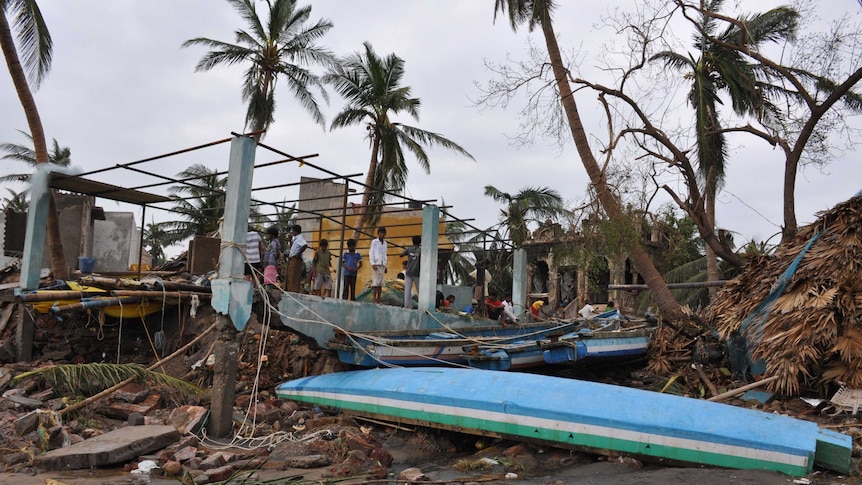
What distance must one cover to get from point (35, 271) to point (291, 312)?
5.58m

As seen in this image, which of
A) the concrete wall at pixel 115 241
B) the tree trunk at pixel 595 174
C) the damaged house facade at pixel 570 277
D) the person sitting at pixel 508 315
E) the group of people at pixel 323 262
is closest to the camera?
the group of people at pixel 323 262

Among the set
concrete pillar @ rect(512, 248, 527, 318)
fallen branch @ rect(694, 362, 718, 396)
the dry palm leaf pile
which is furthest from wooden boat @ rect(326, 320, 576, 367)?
concrete pillar @ rect(512, 248, 527, 318)

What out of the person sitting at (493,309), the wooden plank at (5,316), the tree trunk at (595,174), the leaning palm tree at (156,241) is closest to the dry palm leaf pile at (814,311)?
the tree trunk at (595,174)

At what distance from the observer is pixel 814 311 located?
24.9 ft

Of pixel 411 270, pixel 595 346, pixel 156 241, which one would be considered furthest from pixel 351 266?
pixel 156 241

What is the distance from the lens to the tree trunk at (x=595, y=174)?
12.6m

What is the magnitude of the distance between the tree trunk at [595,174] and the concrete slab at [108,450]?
894cm

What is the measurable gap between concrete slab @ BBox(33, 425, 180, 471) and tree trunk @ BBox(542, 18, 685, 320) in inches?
352

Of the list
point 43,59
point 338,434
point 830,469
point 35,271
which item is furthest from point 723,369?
point 43,59

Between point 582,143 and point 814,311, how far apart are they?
6.35 m

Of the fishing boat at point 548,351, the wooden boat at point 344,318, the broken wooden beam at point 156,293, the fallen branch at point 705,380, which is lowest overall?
the fallen branch at point 705,380

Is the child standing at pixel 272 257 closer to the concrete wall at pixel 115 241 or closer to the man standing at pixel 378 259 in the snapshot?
the man standing at pixel 378 259

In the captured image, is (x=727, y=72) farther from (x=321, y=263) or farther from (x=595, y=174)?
(x=321, y=263)

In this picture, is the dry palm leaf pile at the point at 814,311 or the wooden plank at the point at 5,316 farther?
the wooden plank at the point at 5,316
